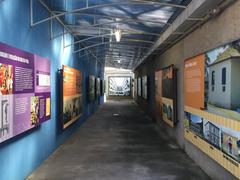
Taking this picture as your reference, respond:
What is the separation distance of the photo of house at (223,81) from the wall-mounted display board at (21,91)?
276 centimetres

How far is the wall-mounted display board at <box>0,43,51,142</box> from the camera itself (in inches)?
140

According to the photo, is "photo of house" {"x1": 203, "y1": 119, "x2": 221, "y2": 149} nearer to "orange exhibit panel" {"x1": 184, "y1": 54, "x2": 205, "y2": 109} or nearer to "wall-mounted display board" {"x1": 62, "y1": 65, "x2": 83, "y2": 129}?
"orange exhibit panel" {"x1": 184, "y1": 54, "x2": 205, "y2": 109}

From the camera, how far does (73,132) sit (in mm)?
9094

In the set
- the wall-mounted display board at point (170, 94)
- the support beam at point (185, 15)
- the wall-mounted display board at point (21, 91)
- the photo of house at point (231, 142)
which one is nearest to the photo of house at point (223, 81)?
the photo of house at point (231, 142)

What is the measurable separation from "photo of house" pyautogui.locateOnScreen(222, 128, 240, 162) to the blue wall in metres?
2.84

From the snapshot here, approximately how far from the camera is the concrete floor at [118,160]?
4840 millimetres

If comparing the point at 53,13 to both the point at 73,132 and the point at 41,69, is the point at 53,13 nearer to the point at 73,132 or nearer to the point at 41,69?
the point at 41,69

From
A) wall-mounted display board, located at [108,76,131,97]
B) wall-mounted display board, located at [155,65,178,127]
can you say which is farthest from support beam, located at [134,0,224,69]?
wall-mounted display board, located at [108,76,131,97]

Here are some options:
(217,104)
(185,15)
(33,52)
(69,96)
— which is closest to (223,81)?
(217,104)

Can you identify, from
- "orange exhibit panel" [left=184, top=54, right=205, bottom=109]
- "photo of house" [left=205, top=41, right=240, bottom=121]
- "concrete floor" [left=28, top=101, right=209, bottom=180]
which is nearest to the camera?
"photo of house" [left=205, top=41, right=240, bottom=121]

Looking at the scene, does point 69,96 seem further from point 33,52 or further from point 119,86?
point 119,86

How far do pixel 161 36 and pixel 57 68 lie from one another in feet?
9.28

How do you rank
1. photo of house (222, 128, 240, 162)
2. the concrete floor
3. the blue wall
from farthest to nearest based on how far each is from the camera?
the concrete floor, the blue wall, photo of house (222, 128, 240, 162)

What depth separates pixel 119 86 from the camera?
32938mm
